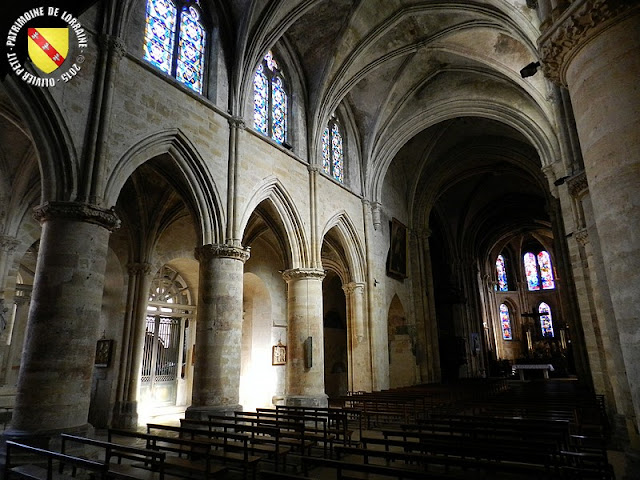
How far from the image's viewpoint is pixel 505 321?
4375 centimetres

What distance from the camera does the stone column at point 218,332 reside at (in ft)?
33.3

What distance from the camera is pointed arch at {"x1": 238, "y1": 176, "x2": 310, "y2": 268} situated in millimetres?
13124

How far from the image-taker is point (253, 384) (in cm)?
1836

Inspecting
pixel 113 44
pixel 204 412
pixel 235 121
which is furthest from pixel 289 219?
pixel 113 44

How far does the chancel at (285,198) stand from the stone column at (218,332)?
2.2 inches

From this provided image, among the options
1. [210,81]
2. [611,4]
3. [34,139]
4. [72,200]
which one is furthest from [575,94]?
[210,81]

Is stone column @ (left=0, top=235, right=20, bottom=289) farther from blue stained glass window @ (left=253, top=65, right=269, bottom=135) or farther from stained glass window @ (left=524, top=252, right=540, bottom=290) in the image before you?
stained glass window @ (left=524, top=252, right=540, bottom=290)

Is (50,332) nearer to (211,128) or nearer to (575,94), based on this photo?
(211,128)

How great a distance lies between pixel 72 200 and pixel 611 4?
27.3 feet

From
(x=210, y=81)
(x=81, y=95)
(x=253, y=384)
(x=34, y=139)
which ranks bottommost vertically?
(x=253, y=384)

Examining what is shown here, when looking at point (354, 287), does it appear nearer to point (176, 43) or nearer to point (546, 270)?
point (176, 43)

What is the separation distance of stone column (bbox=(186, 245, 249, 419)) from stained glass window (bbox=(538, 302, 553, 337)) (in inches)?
1548

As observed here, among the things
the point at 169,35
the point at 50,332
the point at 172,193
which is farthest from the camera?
the point at 172,193

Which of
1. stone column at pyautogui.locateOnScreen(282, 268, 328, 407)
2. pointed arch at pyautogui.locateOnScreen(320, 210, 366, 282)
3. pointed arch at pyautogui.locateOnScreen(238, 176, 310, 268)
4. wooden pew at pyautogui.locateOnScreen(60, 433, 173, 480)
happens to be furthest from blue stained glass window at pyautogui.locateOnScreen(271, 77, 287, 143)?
wooden pew at pyautogui.locateOnScreen(60, 433, 173, 480)
